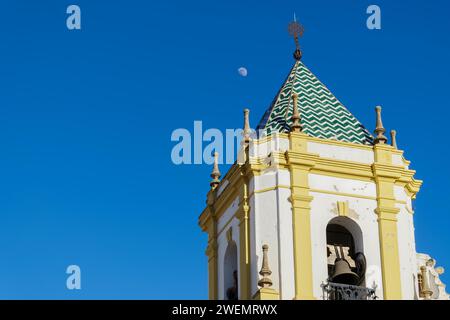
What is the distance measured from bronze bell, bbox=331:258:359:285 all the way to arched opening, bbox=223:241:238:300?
104 inches

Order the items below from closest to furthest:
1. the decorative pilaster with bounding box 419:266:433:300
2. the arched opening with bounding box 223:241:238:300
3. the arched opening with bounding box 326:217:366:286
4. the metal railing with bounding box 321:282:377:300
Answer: the metal railing with bounding box 321:282:377:300 < the arched opening with bounding box 326:217:366:286 < the decorative pilaster with bounding box 419:266:433:300 < the arched opening with bounding box 223:241:238:300

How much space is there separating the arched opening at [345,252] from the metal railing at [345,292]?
0.88 ft

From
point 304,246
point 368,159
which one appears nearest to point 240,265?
point 304,246

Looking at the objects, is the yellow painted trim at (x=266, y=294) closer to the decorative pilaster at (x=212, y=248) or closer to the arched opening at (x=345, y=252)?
the arched opening at (x=345, y=252)

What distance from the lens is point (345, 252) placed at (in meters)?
29.8

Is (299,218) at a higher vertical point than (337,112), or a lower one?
lower

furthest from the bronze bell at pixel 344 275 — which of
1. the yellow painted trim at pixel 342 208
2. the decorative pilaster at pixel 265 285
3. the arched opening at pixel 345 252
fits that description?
the decorative pilaster at pixel 265 285

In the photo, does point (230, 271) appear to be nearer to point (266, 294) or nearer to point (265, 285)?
point (265, 285)

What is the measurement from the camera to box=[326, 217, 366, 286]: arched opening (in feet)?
Answer: 95.1

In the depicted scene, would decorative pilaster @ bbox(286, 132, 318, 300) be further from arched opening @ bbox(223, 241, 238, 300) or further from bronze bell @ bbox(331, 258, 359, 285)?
arched opening @ bbox(223, 241, 238, 300)

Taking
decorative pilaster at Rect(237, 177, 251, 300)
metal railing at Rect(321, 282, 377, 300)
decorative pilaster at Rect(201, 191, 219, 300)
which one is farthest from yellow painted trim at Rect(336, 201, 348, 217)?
decorative pilaster at Rect(201, 191, 219, 300)

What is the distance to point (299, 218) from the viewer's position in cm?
2891
